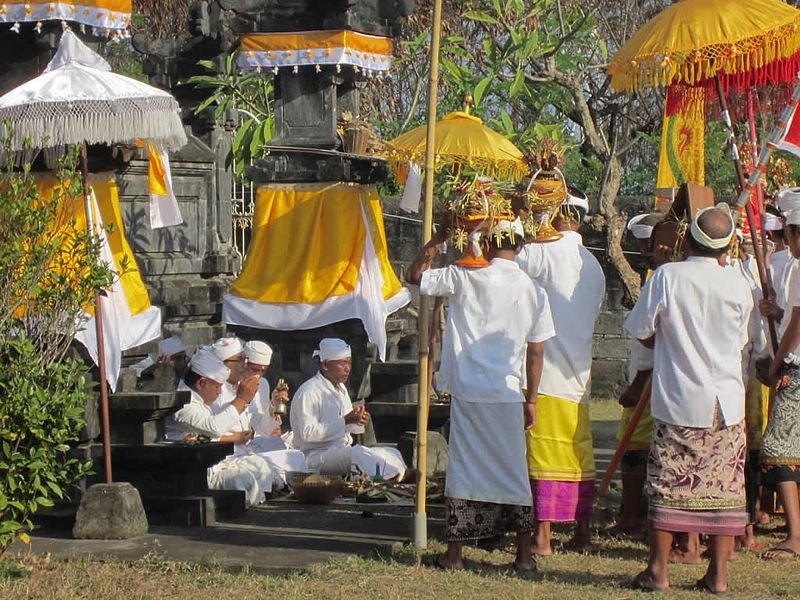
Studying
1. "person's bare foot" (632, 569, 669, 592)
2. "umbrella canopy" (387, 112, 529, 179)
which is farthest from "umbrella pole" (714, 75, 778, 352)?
"umbrella canopy" (387, 112, 529, 179)

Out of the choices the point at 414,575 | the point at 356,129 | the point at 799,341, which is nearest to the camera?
the point at 414,575

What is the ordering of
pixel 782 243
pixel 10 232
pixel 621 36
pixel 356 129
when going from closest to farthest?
1. pixel 10 232
2. pixel 782 243
3. pixel 356 129
4. pixel 621 36

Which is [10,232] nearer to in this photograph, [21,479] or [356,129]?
[21,479]

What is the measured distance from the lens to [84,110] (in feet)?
25.7

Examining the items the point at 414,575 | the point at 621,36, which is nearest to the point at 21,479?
the point at 414,575

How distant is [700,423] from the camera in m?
6.55

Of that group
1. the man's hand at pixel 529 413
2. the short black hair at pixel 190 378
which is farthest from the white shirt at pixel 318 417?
the man's hand at pixel 529 413

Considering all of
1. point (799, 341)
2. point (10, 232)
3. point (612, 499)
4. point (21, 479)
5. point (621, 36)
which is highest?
point (621, 36)

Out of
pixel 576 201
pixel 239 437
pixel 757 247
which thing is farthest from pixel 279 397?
pixel 757 247

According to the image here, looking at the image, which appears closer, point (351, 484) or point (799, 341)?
point (799, 341)

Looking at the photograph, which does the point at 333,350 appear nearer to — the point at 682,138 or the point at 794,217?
the point at 682,138

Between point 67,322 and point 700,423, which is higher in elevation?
point 67,322

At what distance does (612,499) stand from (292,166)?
352 centimetres

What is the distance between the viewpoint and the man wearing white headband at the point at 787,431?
298 inches
